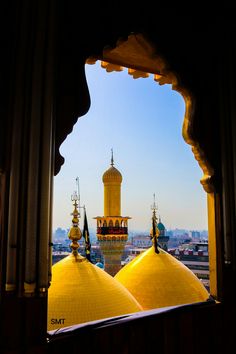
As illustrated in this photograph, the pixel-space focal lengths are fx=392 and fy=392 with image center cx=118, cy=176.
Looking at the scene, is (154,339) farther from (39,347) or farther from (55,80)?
(55,80)

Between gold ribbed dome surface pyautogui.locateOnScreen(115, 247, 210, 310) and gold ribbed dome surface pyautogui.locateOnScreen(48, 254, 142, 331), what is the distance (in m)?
1.26

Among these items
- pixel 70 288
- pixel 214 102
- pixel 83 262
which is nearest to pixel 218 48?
pixel 214 102

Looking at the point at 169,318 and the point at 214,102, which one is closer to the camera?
the point at 169,318

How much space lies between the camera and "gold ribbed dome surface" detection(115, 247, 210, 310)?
6234mm

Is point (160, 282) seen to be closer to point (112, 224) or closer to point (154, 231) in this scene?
point (154, 231)

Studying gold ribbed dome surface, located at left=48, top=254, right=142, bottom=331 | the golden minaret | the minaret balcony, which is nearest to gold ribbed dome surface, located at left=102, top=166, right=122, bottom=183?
the golden minaret

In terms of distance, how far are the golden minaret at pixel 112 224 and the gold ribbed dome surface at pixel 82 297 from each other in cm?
622

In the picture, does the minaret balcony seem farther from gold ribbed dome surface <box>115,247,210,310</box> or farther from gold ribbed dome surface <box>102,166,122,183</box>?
gold ribbed dome surface <box>115,247,210,310</box>

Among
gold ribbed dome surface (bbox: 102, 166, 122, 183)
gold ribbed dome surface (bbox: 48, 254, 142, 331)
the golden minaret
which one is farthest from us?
gold ribbed dome surface (bbox: 102, 166, 122, 183)

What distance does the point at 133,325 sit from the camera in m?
1.79

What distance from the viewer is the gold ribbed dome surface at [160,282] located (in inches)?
245

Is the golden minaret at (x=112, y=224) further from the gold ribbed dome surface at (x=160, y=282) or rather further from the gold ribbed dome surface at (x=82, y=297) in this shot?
the gold ribbed dome surface at (x=82, y=297)

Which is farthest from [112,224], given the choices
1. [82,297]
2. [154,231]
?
[82,297]

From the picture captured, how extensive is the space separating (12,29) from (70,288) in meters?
3.80
